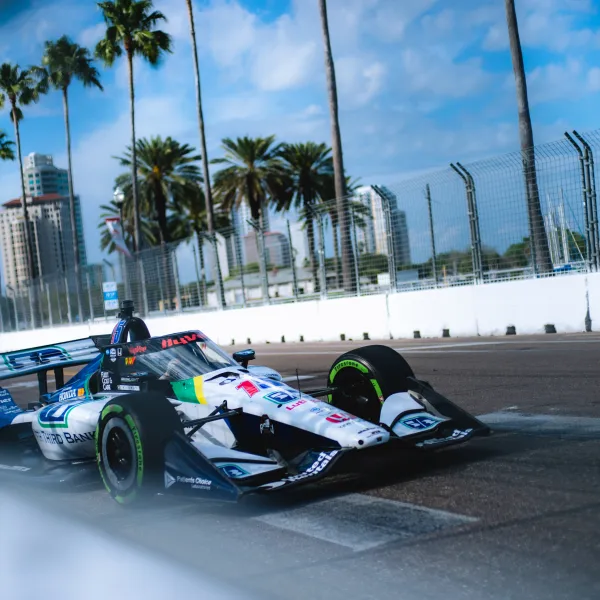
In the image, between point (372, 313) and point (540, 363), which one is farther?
point (372, 313)

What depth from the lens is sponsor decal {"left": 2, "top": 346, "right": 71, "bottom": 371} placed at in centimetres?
782

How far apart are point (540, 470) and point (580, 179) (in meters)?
10.2

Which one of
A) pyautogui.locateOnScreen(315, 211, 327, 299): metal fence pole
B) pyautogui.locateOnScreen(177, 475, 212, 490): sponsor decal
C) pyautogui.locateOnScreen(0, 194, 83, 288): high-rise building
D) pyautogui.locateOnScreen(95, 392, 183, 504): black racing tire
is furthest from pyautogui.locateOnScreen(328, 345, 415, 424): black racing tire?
pyautogui.locateOnScreen(0, 194, 83, 288): high-rise building

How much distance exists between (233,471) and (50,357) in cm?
372

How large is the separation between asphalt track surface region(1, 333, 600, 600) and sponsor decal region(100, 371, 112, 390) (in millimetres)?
962

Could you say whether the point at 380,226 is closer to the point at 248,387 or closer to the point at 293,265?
the point at 293,265

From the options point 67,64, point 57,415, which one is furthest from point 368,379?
point 67,64

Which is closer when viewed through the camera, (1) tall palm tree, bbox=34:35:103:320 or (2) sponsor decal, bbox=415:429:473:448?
(2) sponsor decal, bbox=415:429:473:448

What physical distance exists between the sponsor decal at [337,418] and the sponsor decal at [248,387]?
0.59m

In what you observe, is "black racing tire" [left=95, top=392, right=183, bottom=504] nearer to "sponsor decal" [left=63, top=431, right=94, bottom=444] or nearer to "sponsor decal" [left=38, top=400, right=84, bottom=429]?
"sponsor decal" [left=63, top=431, right=94, bottom=444]

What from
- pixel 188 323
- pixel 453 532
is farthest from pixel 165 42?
pixel 453 532

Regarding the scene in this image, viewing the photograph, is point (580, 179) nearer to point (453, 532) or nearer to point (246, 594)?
point (453, 532)

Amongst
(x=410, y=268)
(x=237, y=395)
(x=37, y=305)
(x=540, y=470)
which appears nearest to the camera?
(x=540, y=470)

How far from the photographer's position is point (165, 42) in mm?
38188
